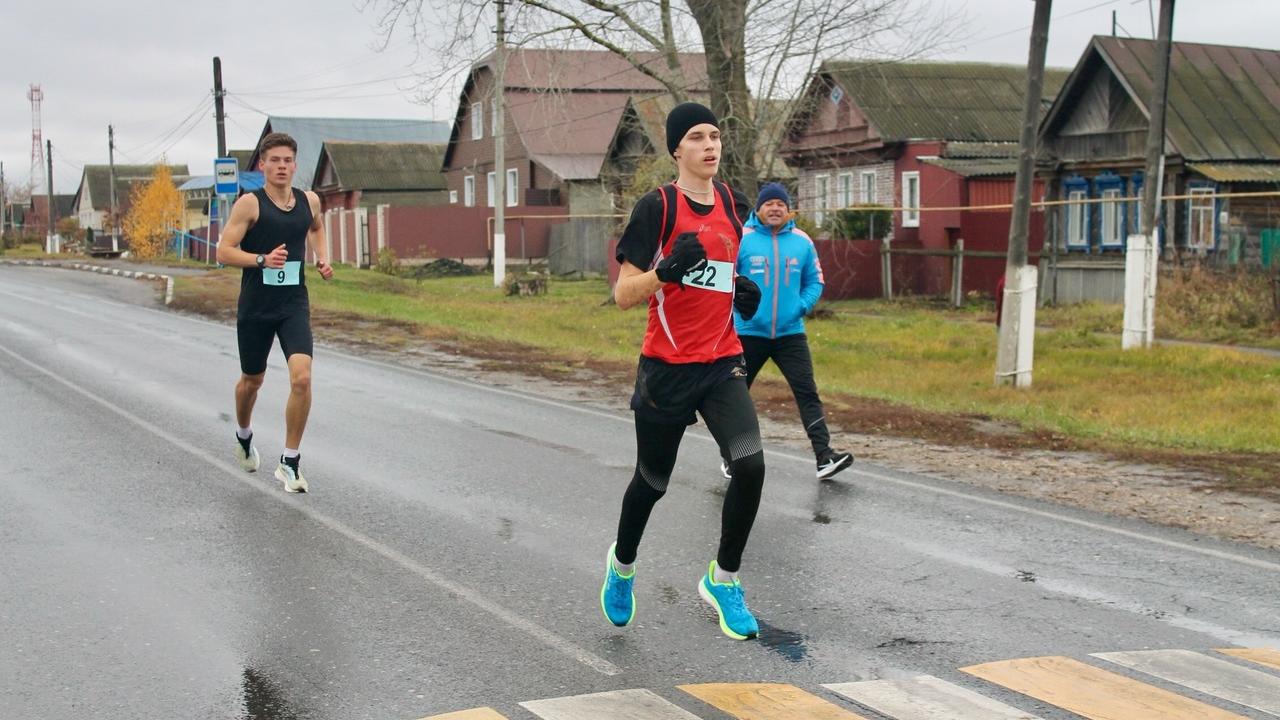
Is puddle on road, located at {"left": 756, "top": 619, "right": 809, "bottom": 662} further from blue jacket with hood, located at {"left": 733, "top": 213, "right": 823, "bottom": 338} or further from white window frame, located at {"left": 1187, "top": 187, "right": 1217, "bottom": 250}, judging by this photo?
white window frame, located at {"left": 1187, "top": 187, "right": 1217, "bottom": 250}

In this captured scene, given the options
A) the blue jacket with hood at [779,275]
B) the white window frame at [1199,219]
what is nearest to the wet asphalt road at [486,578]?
the blue jacket with hood at [779,275]

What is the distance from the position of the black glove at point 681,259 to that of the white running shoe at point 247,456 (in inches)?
199

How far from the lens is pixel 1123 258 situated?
28.5m

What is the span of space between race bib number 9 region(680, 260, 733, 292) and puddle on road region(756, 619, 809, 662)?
4.64ft

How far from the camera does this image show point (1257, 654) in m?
5.58

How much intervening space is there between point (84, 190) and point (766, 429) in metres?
133

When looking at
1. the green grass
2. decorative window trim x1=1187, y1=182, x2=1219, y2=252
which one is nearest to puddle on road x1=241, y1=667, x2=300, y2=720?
the green grass

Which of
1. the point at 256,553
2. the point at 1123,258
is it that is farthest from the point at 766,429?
the point at 1123,258

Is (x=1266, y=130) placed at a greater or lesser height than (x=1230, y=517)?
greater

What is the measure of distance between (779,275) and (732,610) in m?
3.97

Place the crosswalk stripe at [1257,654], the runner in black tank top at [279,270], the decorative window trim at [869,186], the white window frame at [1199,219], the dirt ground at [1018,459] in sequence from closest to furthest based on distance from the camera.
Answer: the crosswalk stripe at [1257,654] < the runner in black tank top at [279,270] < the dirt ground at [1018,459] < the white window frame at [1199,219] < the decorative window trim at [869,186]

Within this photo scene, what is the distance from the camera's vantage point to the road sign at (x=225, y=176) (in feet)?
112

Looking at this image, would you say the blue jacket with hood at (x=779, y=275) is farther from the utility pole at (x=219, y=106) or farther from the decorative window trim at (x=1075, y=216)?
the utility pole at (x=219, y=106)

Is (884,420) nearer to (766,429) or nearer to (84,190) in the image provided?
(766,429)
